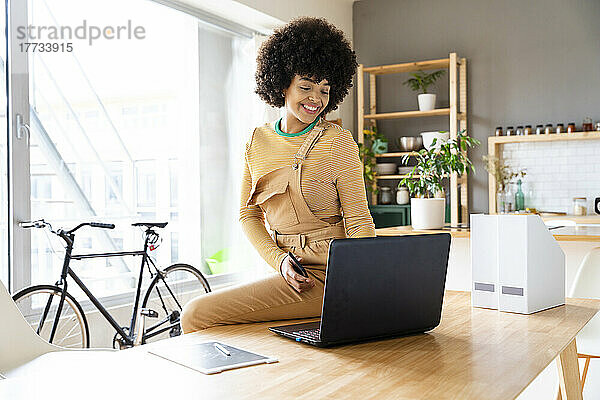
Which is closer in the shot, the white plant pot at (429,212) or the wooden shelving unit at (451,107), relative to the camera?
the white plant pot at (429,212)

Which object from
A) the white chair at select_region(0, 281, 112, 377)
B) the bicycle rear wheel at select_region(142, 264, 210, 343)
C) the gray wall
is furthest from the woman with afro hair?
the gray wall

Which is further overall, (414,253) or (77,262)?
(77,262)

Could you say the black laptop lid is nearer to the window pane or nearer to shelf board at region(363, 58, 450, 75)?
the window pane

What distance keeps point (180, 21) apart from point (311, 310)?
3.03 m


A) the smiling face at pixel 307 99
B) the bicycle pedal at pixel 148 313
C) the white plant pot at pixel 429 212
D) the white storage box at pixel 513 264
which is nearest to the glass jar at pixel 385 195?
the white plant pot at pixel 429 212

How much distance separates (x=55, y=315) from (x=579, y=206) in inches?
144

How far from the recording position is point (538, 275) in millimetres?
1633

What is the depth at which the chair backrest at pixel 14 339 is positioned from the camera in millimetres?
1674

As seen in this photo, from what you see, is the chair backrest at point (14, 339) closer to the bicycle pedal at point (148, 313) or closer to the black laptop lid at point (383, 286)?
the black laptop lid at point (383, 286)

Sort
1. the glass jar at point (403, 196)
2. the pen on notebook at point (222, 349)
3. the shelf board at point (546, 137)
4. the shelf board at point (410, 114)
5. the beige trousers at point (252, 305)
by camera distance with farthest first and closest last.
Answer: the glass jar at point (403, 196), the shelf board at point (410, 114), the shelf board at point (546, 137), the beige trousers at point (252, 305), the pen on notebook at point (222, 349)

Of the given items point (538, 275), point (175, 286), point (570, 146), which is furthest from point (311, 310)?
point (570, 146)

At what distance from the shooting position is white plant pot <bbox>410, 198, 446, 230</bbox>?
3.29 m

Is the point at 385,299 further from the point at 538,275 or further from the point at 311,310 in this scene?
the point at 538,275

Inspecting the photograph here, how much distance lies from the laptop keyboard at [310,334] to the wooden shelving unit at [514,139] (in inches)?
153
